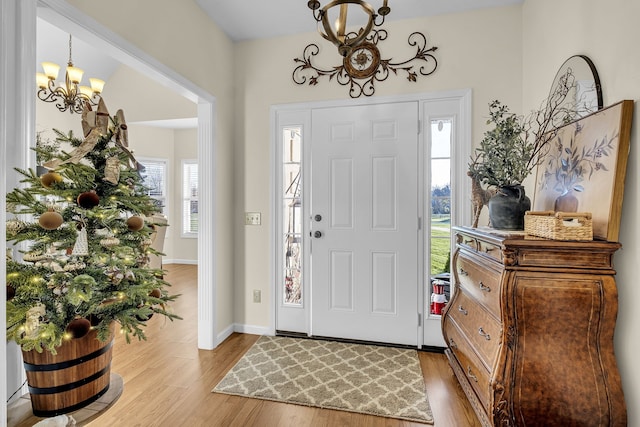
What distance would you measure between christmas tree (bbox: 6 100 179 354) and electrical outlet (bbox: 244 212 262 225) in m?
1.74

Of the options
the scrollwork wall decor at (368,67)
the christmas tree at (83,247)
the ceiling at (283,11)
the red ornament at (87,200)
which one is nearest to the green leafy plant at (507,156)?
the scrollwork wall decor at (368,67)

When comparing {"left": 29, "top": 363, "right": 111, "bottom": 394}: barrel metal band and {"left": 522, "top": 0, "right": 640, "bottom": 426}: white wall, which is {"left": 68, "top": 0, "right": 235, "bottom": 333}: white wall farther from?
{"left": 522, "top": 0, "right": 640, "bottom": 426}: white wall

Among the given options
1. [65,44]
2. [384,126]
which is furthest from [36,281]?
[65,44]

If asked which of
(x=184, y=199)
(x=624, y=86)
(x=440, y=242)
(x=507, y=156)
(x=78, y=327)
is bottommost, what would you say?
(x=78, y=327)

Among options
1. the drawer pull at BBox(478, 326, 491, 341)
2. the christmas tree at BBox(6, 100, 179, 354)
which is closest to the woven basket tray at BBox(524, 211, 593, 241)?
the drawer pull at BBox(478, 326, 491, 341)

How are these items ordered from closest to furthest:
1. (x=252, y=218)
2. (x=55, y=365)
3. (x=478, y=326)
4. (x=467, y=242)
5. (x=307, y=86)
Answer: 1. (x=55, y=365)
2. (x=478, y=326)
3. (x=467, y=242)
4. (x=307, y=86)
5. (x=252, y=218)

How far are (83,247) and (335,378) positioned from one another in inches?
72.5

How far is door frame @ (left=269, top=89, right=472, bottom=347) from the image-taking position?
264 centimetres

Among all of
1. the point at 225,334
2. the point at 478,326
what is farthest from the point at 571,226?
the point at 225,334

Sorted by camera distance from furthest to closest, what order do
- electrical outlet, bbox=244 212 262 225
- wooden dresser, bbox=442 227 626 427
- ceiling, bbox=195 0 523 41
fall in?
electrical outlet, bbox=244 212 262 225 → ceiling, bbox=195 0 523 41 → wooden dresser, bbox=442 227 626 427

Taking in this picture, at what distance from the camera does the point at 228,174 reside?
3039 millimetres

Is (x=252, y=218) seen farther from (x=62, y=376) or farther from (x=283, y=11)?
(x=62, y=376)

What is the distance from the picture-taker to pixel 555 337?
1360 mm

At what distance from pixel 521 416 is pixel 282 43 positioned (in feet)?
10.6
